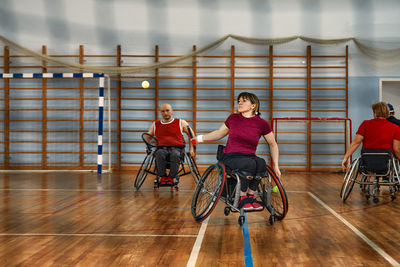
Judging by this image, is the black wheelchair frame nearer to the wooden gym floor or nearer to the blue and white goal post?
the wooden gym floor

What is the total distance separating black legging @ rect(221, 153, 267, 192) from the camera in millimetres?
2686

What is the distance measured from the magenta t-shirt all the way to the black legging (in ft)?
0.18

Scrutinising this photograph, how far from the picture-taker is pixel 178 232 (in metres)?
2.66

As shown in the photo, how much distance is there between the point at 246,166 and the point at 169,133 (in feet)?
6.76

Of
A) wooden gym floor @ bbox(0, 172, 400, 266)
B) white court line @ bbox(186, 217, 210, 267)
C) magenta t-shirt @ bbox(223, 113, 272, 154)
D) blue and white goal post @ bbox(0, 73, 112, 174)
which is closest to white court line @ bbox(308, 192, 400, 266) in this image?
wooden gym floor @ bbox(0, 172, 400, 266)

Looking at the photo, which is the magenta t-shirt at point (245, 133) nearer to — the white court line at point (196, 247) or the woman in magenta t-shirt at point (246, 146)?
the woman in magenta t-shirt at point (246, 146)

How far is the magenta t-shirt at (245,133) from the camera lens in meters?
2.82

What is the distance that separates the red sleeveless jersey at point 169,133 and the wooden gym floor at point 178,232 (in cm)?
58

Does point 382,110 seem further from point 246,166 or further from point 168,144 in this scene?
point 168,144

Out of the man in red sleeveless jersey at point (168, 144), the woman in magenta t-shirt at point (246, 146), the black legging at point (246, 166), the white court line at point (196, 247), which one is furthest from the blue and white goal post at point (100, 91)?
the black legging at point (246, 166)

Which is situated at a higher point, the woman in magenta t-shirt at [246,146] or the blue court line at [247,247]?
the woman in magenta t-shirt at [246,146]

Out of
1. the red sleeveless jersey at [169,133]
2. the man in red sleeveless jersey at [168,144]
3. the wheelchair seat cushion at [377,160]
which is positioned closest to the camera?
the wheelchair seat cushion at [377,160]

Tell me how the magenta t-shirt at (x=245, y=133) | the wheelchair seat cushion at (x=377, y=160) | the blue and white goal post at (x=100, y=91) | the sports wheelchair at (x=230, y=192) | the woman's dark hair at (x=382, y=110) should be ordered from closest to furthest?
1. the sports wheelchair at (x=230, y=192)
2. the magenta t-shirt at (x=245, y=133)
3. the wheelchair seat cushion at (x=377, y=160)
4. the woman's dark hair at (x=382, y=110)
5. the blue and white goal post at (x=100, y=91)

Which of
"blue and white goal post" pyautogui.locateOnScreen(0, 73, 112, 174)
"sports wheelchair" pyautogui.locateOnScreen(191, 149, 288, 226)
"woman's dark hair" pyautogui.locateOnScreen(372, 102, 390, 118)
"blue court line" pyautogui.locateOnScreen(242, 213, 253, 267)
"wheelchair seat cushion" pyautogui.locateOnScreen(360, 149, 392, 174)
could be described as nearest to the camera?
"blue court line" pyautogui.locateOnScreen(242, 213, 253, 267)
